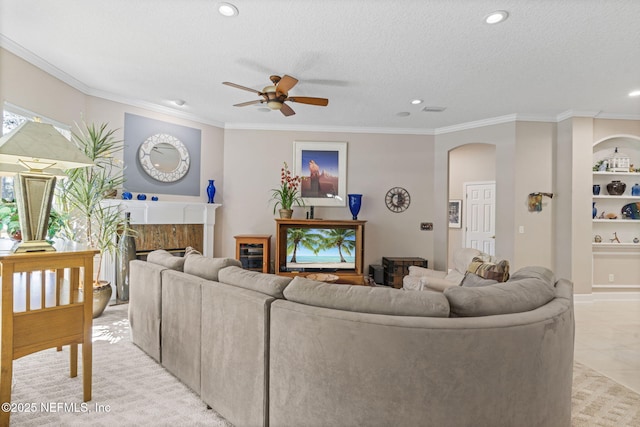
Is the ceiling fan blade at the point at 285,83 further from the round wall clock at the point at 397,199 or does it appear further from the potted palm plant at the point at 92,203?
the round wall clock at the point at 397,199

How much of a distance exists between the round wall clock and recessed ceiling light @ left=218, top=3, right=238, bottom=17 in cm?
405

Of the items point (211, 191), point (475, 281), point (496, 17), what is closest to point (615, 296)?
point (475, 281)

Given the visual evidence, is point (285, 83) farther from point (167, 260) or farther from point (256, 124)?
point (256, 124)

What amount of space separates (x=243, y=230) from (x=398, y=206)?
113 inches

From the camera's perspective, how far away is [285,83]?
10.1ft

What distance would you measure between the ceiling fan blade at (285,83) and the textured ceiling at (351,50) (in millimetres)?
271

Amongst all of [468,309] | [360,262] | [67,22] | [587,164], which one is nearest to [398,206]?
[360,262]

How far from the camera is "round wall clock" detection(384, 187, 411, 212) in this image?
5778 mm

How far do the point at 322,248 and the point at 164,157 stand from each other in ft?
9.55

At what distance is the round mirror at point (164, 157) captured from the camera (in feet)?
15.3

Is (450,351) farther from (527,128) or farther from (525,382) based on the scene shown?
(527,128)

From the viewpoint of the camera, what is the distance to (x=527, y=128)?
486 centimetres

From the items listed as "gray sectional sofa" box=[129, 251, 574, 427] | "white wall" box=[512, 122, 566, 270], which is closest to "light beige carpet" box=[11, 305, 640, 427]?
"gray sectional sofa" box=[129, 251, 574, 427]

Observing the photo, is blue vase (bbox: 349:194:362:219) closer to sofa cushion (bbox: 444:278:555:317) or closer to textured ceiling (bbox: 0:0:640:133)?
textured ceiling (bbox: 0:0:640:133)
